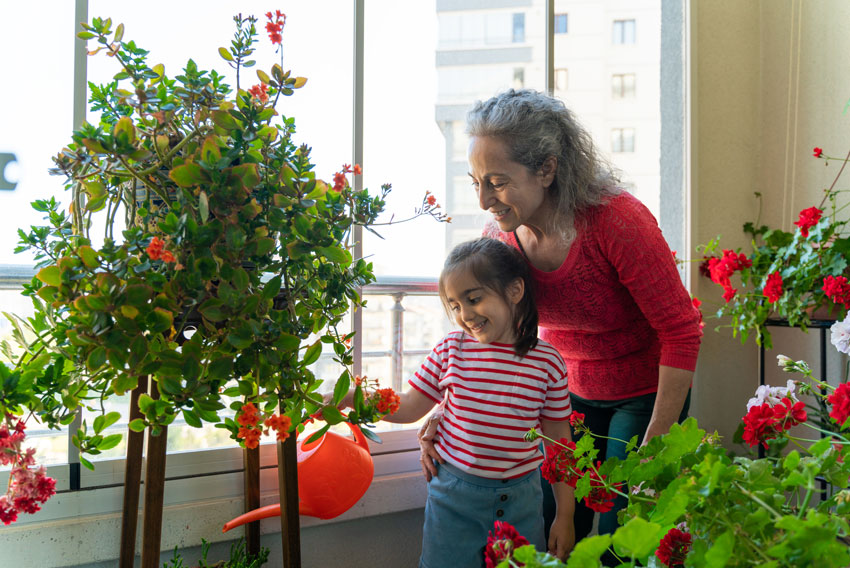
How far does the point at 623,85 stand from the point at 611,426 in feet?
6.90

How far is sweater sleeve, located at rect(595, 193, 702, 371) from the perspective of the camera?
138 centimetres

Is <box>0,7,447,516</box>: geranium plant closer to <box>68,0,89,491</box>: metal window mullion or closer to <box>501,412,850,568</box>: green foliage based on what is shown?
<box>68,0,89,491</box>: metal window mullion

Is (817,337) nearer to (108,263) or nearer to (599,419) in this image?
(599,419)

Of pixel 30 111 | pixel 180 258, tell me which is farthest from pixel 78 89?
pixel 180 258

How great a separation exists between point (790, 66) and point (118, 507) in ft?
7.94

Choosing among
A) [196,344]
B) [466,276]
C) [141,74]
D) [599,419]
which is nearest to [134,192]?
[141,74]

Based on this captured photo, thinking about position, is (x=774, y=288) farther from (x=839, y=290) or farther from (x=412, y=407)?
(x=412, y=407)

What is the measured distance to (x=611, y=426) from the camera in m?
1.55

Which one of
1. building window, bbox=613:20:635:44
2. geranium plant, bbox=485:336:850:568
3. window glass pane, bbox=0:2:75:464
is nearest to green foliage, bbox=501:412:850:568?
geranium plant, bbox=485:336:850:568

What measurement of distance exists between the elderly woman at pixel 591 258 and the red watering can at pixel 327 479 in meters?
0.17

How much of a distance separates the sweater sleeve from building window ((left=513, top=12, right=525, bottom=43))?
0.93 metres

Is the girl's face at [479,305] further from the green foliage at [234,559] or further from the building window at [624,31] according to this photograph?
the building window at [624,31]

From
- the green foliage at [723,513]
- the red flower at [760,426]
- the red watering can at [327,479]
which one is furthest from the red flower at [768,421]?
the red watering can at [327,479]

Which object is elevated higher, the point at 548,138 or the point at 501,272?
the point at 548,138
